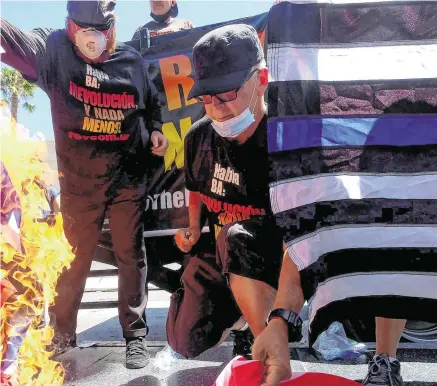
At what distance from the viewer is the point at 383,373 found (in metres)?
2.29

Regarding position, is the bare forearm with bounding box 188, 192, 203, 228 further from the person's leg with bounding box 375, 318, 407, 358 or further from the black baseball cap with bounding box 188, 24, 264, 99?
the person's leg with bounding box 375, 318, 407, 358

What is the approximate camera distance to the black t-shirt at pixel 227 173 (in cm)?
255

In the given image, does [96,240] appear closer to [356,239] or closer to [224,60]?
[224,60]

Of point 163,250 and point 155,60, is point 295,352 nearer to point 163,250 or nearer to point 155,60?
point 163,250

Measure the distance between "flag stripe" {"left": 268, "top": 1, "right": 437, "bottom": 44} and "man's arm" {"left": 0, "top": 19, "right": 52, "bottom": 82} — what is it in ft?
5.98

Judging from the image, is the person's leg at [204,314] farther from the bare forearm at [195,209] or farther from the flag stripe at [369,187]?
the flag stripe at [369,187]

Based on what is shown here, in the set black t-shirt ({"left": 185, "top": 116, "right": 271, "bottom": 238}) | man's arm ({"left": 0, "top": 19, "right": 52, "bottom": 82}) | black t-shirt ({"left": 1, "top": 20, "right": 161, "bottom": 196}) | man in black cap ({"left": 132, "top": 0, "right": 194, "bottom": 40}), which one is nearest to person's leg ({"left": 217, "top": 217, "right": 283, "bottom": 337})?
black t-shirt ({"left": 185, "top": 116, "right": 271, "bottom": 238})

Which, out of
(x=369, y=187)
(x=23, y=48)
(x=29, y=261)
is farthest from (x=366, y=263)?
(x=23, y=48)

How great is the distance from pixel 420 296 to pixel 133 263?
2.01 m

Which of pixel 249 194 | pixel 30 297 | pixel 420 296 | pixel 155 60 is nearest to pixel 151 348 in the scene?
pixel 30 297

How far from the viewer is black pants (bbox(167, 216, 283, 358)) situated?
2.31 meters

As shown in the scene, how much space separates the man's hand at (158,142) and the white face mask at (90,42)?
0.59m

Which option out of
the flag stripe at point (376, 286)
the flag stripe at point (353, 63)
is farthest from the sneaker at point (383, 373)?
the flag stripe at point (353, 63)

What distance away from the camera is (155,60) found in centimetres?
368
